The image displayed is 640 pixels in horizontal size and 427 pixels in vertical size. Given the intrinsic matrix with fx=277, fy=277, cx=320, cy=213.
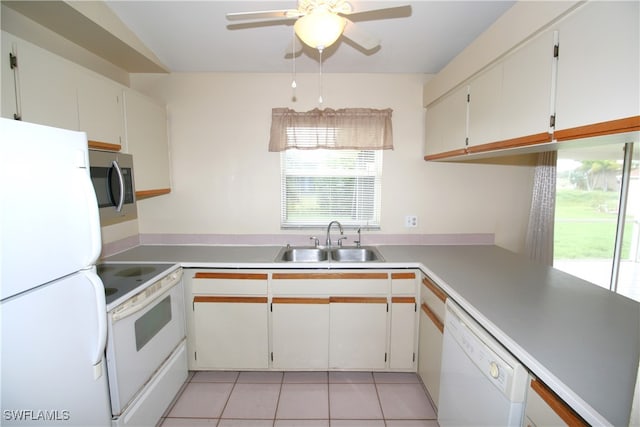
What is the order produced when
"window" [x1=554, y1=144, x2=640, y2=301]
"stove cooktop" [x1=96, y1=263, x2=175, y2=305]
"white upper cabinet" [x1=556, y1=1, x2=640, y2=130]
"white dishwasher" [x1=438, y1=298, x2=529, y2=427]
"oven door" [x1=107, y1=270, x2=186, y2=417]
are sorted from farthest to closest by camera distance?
"window" [x1=554, y1=144, x2=640, y2=301], "stove cooktop" [x1=96, y1=263, x2=175, y2=305], "oven door" [x1=107, y1=270, x2=186, y2=417], "white dishwasher" [x1=438, y1=298, x2=529, y2=427], "white upper cabinet" [x1=556, y1=1, x2=640, y2=130]

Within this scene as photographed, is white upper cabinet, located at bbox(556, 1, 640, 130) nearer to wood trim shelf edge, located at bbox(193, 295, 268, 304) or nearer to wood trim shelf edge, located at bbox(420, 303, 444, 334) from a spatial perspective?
wood trim shelf edge, located at bbox(420, 303, 444, 334)

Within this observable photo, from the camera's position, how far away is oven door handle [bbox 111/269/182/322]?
1448 mm

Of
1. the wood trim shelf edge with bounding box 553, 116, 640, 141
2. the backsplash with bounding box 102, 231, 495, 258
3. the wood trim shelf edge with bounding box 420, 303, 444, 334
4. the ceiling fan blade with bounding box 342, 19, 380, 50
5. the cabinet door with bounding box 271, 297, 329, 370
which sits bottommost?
the cabinet door with bounding box 271, 297, 329, 370

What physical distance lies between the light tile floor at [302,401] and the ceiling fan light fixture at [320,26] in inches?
85.9

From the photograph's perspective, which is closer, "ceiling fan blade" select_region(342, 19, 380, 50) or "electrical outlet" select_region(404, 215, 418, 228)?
"ceiling fan blade" select_region(342, 19, 380, 50)

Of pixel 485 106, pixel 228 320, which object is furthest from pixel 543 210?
pixel 228 320

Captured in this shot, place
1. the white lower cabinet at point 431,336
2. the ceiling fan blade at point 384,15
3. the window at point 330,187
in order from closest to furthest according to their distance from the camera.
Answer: the ceiling fan blade at point 384,15, the white lower cabinet at point 431,336, the window at point 330,187

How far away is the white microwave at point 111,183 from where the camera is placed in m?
1.55

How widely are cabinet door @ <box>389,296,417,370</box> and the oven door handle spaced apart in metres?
1.61

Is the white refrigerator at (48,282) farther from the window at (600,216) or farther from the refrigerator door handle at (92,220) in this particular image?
the window at (600,216)

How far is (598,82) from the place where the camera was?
1.01 m

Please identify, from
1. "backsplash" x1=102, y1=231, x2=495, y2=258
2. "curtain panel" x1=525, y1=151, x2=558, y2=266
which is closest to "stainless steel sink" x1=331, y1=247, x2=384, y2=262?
"backsplash" x1=102, y1=231, x2=495, y2=258

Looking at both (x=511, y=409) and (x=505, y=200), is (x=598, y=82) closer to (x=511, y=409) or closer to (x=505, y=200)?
(x=511, y=409)

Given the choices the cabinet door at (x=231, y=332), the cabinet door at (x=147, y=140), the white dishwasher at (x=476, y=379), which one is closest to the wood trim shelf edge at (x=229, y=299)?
the cabinet door at (x=231, y=332)
